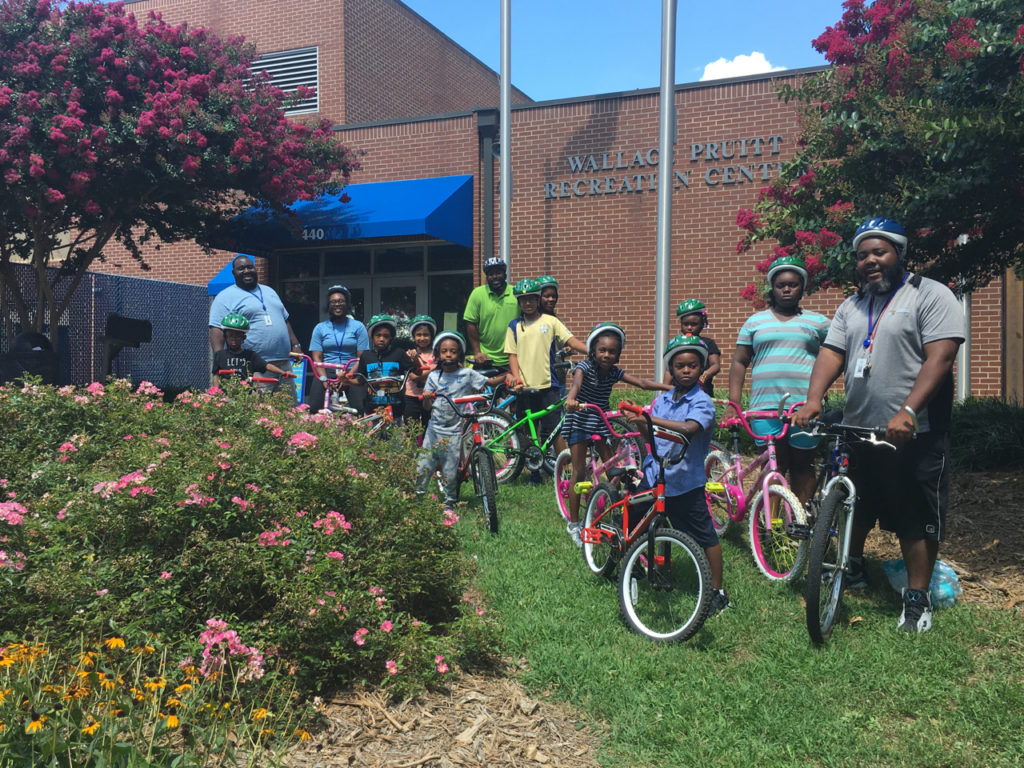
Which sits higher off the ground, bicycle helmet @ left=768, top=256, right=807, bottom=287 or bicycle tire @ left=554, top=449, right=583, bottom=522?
bicycle helmet @ left=768, top=256, right=807, bottom=287

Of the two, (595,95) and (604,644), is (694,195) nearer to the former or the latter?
(595,95)

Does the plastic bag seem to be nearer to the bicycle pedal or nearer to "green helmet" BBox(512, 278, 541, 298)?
the bicycle pedal

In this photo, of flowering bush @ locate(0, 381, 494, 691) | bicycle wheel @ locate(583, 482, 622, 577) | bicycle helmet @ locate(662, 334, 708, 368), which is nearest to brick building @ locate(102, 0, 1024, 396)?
bicycle wheel @ locate(583, 482, 622, 577)

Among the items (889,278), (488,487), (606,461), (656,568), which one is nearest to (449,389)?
(488,487)

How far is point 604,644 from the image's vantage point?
450 cm

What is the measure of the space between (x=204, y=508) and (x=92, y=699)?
1.14m

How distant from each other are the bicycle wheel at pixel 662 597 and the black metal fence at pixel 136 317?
13796mm

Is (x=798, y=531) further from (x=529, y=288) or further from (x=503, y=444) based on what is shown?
(x=503, y=444)

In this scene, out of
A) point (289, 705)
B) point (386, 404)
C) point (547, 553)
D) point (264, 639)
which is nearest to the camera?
point (289, 705)

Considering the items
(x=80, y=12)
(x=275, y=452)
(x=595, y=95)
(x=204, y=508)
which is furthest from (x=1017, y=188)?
(x=80, y=12)

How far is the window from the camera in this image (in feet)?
65.7

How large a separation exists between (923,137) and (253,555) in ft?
17.1

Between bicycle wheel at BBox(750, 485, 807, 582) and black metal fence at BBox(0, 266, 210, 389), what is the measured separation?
1380cm

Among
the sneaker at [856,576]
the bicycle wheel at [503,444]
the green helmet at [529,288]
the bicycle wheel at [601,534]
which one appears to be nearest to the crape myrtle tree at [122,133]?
the bicycle wheel at [503,444]
